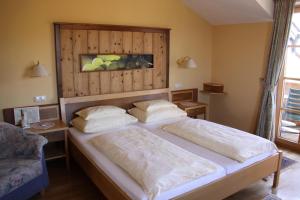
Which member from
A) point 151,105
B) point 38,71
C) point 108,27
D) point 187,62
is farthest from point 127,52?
point 38,71

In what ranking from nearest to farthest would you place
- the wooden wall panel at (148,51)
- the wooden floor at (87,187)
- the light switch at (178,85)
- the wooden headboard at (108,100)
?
the wooden floor at (87,187)
the wooden headboard at (108,100)
the wooden wall panel at (148,51)
the light switch at (178,85)

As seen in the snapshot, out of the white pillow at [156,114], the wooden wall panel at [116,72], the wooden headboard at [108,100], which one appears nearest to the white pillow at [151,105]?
the white pillow at [156,114]

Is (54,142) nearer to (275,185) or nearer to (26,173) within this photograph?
(26,173)

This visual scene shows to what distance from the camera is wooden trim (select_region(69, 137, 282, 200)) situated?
2.12 m

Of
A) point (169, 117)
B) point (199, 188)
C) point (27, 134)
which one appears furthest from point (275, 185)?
point (27, 134)

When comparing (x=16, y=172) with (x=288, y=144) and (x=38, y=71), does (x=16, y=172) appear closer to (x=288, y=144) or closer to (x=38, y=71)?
(x=38, y=71)

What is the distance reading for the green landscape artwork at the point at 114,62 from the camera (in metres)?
3.55

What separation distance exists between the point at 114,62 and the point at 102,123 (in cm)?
98

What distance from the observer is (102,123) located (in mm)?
3213

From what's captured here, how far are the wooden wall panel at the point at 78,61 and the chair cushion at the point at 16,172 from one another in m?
1.28

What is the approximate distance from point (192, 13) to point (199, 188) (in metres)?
3.16

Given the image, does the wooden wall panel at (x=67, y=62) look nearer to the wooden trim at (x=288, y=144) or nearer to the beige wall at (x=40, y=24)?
the beige wall at (x=40, y=24)

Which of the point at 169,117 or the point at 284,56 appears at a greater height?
the point at 284,56

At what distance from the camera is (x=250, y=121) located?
4.28 metres
